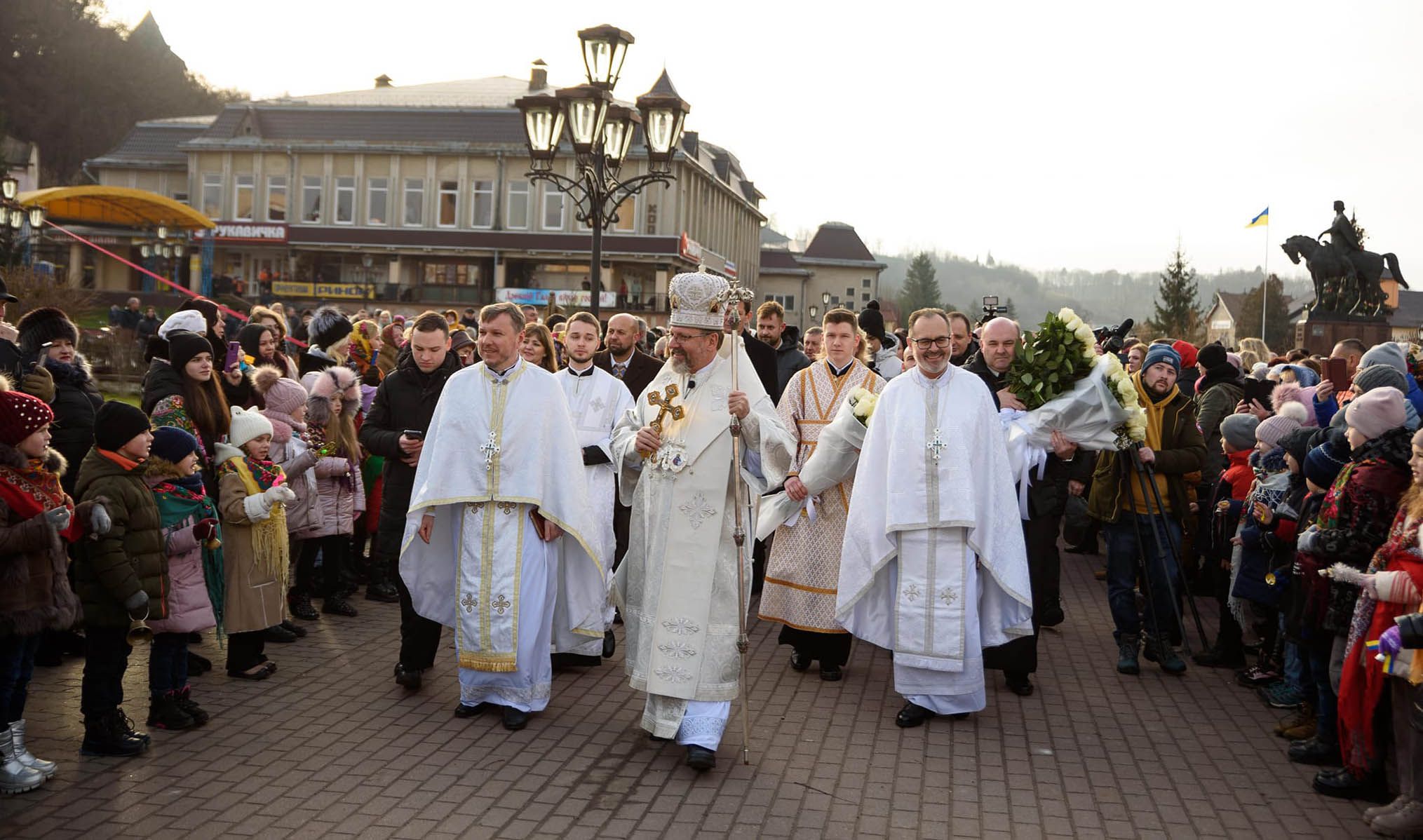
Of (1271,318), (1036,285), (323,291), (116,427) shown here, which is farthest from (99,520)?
(1036,285)

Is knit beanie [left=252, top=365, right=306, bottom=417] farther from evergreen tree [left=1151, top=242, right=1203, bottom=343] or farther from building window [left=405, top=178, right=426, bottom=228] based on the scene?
evergreen tree [left=1151, top=242, right=1203, bottom=343]

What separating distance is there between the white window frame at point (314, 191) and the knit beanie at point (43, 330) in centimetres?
5675

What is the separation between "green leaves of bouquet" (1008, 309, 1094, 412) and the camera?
7484mm

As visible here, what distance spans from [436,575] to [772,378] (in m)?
4.24

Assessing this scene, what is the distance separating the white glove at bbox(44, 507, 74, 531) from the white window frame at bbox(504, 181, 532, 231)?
56.1 m

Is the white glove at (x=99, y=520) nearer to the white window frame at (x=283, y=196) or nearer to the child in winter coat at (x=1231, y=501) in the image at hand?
the child in winter coat at (x=1231, y=501)

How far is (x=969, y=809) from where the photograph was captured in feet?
17.7

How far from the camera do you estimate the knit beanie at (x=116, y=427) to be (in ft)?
18.7

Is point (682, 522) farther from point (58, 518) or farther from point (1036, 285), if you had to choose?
point (1036, 285)

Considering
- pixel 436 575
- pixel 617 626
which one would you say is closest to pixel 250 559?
pixel 436 575

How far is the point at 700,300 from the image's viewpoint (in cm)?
600

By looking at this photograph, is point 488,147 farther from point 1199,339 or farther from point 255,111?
point 1199,339

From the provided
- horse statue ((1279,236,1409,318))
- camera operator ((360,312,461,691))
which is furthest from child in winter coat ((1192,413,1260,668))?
horse statue ((1279,236,1409,318))

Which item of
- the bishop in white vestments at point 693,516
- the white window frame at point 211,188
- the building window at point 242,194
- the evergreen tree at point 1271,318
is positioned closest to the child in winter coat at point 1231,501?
the bishop in white vestments at point 693,516
